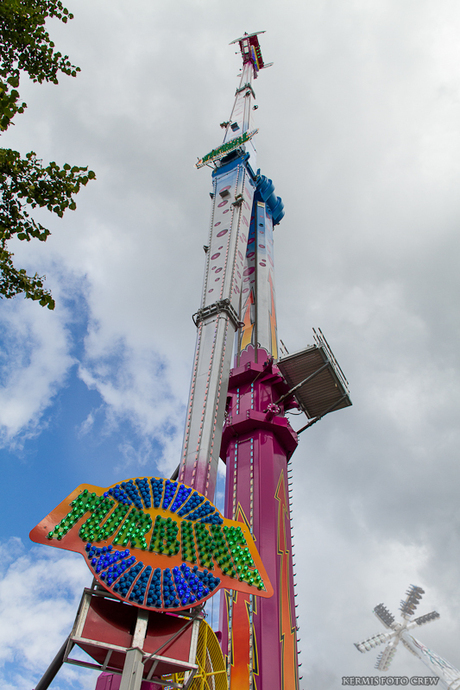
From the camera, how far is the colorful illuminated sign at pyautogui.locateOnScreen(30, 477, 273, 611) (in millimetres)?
10570

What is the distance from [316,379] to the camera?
22.5m

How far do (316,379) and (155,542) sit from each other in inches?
507

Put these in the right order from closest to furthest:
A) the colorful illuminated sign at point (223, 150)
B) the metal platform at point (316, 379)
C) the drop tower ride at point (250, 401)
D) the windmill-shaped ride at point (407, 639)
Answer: the drop tower ride at point (250, 401)
the metal platform at point (316, 379)
the colorful illuminated sign at point (223, 150)
the windmill-shaped ride at point (407, 639)

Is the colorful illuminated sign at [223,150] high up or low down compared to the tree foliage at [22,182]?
up

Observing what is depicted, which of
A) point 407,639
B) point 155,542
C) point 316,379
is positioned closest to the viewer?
point 155,542

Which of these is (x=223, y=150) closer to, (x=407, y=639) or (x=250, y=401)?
(x=250, y=401)

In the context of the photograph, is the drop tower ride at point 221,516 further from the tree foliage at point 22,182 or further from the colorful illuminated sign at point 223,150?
the tree foliage at point 22,182

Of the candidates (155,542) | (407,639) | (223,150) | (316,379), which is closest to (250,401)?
(316,379)

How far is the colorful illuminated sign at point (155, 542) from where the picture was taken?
1057 cm

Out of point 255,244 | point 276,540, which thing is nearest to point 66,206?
point 276,540

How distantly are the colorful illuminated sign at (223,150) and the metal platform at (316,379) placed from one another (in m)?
13.6

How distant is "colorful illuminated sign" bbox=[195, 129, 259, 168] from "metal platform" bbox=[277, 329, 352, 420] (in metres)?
13.6

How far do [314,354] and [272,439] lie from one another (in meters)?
4.18

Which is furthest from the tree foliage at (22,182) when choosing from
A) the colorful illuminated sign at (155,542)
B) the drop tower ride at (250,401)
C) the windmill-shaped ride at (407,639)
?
the windmill-shaped ride at (407,639)
